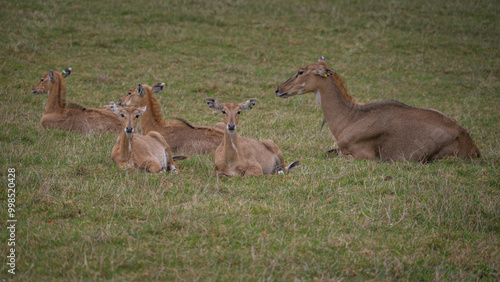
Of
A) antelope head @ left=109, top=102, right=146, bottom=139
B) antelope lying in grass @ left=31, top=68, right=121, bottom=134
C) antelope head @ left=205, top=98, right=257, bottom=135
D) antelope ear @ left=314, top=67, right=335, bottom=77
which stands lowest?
antelope lying in grass @ left=31, top=68, right=121, bottom=134

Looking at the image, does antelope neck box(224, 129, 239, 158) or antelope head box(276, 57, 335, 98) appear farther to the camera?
antelope head box(276, 57, 335, 98)

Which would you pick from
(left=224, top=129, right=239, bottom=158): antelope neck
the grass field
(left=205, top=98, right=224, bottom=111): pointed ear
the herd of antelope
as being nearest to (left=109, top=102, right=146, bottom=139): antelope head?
the herd of antelope

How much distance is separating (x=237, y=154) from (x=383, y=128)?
3.48 m

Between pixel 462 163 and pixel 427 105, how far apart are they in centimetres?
745

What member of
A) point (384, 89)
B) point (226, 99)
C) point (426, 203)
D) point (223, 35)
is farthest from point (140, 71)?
point (426, 203)

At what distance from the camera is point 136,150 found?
375 inches

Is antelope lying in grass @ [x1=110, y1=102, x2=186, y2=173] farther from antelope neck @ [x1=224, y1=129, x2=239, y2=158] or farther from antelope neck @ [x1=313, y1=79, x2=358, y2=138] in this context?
antelope neck @ [x1=313, y1=79, x2=358, y2=138]

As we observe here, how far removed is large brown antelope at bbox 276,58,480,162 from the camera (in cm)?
1055

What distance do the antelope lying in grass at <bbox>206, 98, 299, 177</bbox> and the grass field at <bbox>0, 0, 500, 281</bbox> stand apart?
301 millimetres

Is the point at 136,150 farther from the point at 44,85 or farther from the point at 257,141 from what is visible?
the point at 44,85

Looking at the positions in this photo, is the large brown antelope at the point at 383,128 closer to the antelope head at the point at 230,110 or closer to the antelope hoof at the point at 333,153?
the antelope hoof at the point at 333,153

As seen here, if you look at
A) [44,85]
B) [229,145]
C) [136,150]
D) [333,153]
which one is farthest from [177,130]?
[44,85]

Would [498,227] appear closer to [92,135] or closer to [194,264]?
[194,264]

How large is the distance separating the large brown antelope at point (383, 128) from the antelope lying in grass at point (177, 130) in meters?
2.03
